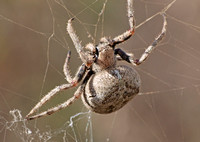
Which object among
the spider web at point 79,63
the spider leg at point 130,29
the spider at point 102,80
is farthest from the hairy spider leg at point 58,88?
the spider web at point 79,63

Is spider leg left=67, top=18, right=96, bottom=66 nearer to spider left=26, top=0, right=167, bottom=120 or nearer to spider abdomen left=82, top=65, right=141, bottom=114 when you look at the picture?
spider left=26, top=0, right=167, bottom=120

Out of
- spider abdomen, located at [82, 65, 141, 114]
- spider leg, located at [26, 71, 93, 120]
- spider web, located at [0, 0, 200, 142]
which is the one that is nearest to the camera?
spider abdomen, located at [82, 65, 141, 114]

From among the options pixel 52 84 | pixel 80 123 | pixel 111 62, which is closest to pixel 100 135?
pixel 80 123

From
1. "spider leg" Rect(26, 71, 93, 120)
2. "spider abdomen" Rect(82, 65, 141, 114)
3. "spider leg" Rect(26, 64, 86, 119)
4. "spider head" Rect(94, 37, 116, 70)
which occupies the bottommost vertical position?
"spider abdomen" Rect(82, 65, 141, 114)

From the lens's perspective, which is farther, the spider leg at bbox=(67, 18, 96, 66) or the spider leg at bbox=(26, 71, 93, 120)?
the spider leg at bbox=(26, 71, 93, 120)

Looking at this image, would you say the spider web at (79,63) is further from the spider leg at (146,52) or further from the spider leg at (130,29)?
the spider leg at (130,29)

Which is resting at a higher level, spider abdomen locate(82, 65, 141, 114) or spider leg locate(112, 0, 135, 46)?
spider leg locate(112, 0, 135, 46)

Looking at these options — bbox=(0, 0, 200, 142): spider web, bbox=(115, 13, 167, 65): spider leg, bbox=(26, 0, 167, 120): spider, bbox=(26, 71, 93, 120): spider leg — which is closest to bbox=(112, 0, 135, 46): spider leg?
bbox=(26, 0, 167, 120): spider
